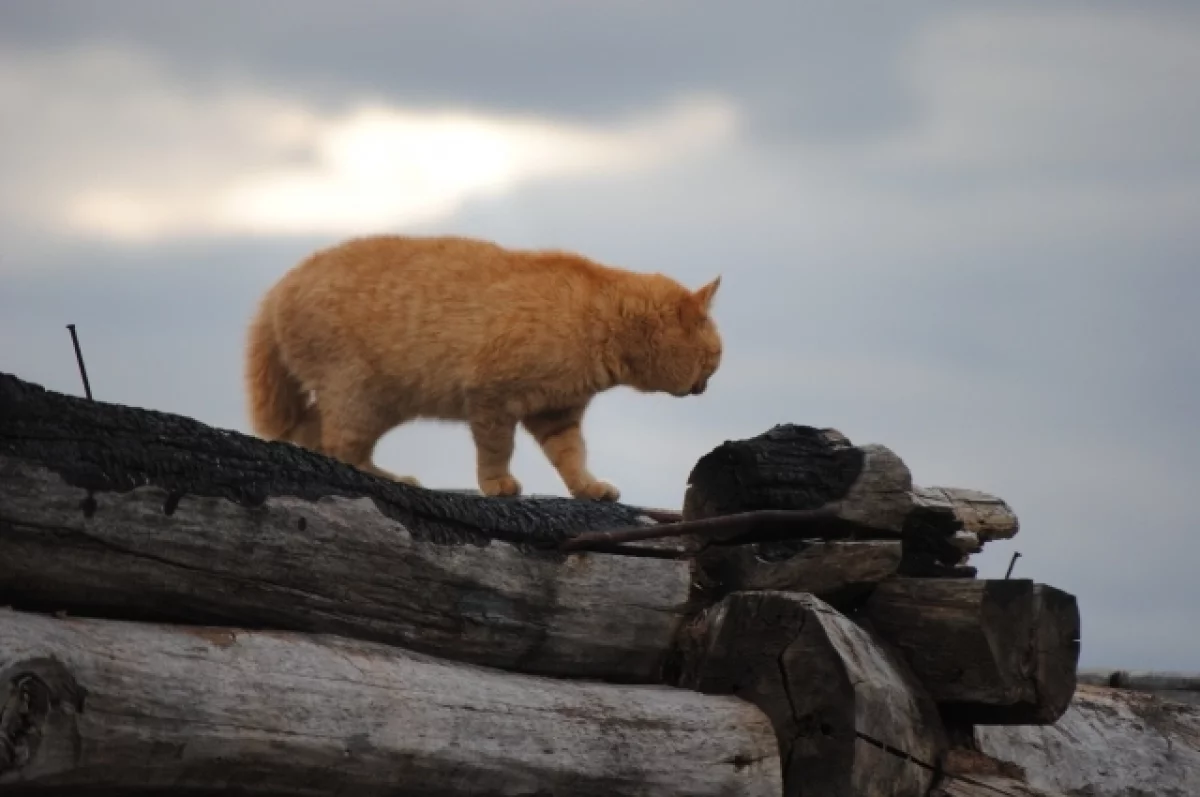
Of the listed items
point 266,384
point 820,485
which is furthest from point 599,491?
point 820,485

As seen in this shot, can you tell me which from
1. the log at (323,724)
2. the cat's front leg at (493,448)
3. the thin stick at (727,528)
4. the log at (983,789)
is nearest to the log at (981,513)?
the thin stick at (727,528)

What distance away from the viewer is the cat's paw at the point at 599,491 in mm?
6891

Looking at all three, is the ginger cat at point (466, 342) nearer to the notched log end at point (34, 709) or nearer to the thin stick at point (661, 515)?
the thin stick at point (661, 515)

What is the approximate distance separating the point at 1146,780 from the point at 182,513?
11.0 feet

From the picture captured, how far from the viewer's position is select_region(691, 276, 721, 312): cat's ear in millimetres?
7477

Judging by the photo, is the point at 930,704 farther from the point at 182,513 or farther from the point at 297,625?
the point at 182,513

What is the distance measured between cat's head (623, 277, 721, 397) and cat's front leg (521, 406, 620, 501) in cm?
33

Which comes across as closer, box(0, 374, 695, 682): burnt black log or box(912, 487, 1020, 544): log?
box(0, 374, 695, 682): burnt black log

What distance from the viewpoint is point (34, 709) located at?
2984 millimetres

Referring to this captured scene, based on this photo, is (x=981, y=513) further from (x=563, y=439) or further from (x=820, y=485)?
(x=563, y=439)

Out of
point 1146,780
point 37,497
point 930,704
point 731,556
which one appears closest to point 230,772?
point 37,497

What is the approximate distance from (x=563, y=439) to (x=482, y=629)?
3.30 meters

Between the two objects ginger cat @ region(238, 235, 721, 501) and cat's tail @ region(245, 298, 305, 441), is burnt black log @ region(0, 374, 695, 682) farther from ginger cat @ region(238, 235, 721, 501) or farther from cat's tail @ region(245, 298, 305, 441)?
cat's tail @ region(245, 298, 305, 441)

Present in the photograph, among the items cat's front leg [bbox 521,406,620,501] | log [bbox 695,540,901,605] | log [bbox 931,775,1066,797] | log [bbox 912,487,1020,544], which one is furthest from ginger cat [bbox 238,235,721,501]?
log [bbox 931,775,1066,797]
